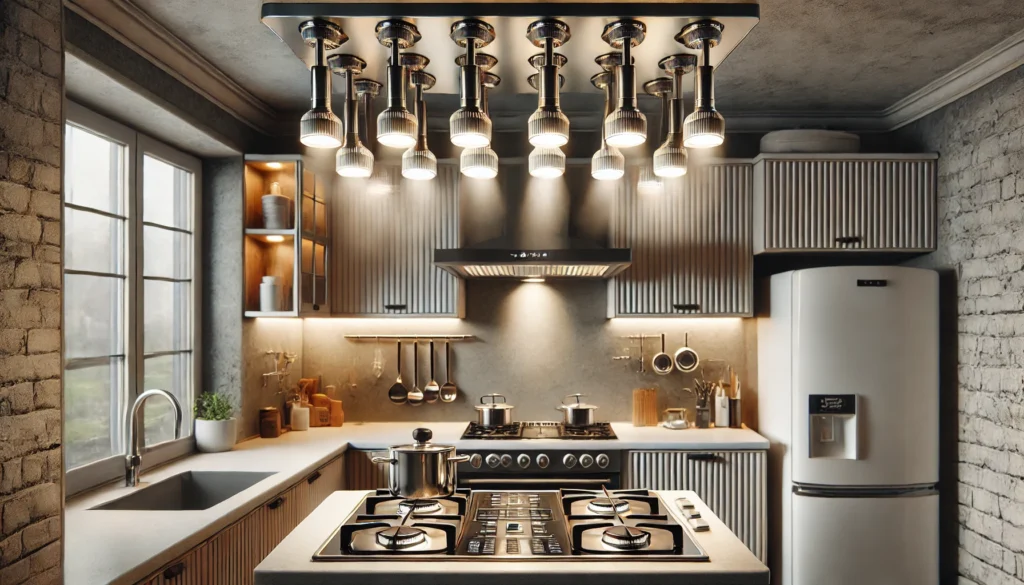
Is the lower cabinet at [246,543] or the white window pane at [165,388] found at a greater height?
the white window pane at [165,388]

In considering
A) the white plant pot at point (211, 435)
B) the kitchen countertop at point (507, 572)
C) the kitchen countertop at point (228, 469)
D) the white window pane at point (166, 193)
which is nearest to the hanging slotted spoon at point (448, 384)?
the kitchen countertop at point (228, 469)

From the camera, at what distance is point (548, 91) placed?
1.68 m

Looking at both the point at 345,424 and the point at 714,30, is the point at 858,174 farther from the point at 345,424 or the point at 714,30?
the point at 345,424

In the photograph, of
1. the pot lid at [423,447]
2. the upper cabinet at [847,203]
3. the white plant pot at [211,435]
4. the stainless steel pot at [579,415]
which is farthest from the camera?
the stainless steel pot at [579,415]

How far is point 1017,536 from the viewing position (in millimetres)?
3197

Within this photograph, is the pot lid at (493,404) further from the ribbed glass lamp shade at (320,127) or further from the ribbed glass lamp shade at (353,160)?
the ribbed glass lamp shade at (320,127)

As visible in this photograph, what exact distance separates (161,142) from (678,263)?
8.91ft

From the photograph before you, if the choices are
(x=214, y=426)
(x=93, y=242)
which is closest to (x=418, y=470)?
(x=93, y=242)

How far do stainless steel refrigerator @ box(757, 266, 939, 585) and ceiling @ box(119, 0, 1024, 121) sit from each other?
0.96 metres

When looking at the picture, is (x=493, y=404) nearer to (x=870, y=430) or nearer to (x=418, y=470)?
(x=870, y=430)

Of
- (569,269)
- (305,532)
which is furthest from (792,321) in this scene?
(305,532)

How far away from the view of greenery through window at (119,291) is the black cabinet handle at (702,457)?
8.28 ft

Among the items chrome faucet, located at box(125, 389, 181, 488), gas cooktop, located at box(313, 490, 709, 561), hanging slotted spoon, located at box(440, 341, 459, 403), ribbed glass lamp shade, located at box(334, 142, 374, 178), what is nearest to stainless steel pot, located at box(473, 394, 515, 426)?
hanging slotted spoon, located at box(440, 341, 459, 403)

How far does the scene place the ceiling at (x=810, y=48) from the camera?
2.79 meters
